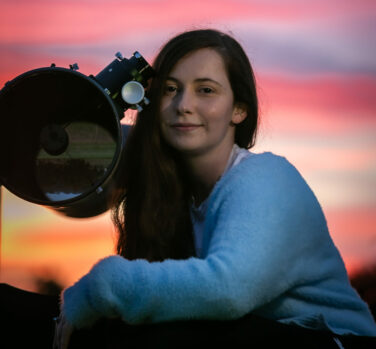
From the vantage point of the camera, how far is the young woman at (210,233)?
1419mm

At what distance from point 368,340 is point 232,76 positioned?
2.89ft

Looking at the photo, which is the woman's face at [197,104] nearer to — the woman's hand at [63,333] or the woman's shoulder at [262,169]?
the woman's shoulder at [262,169]

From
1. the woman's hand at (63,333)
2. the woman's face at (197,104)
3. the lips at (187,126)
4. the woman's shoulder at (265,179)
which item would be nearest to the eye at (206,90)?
the woman's face at (197,104)

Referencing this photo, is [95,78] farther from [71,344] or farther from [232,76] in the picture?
[71,344]

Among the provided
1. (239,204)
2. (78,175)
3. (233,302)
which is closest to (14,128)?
(78,175)

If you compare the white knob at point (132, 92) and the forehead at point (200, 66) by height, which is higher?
the forehead at point (200, 66)

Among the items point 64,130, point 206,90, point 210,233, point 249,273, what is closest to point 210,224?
point 210,233

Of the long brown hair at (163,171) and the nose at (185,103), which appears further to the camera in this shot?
the long brown hair at (163,171)

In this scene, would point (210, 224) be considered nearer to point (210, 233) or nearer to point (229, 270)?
point (210, 233)

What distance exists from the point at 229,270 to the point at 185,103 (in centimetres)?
61

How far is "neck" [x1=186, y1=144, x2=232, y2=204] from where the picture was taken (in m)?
1.96

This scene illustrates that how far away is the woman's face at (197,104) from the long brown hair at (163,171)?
0.10 feet

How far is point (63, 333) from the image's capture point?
5.04ft

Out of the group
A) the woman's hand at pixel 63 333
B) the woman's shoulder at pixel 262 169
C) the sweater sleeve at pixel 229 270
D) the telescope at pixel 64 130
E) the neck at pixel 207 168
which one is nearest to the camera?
the sweater sleeve at pixel 229 270
